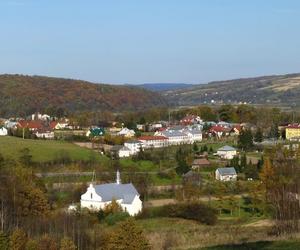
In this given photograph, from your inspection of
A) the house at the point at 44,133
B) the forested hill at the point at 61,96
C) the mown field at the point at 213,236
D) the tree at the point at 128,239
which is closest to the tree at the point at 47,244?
the tree at the point at 128,239

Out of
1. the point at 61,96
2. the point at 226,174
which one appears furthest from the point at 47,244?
Answer: the point at 61,96

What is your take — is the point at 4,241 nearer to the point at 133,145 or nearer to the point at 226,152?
the point at 226,152

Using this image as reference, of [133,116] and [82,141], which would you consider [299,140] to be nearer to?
[82,141]

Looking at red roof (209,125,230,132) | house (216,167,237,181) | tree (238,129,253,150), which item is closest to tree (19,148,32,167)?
house (216,167,237,181)

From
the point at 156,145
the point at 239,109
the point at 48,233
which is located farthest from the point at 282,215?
the point at 239,109

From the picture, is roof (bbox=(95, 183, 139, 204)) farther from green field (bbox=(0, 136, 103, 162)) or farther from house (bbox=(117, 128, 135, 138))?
house (bbox=(117, 128, 135, 138))
